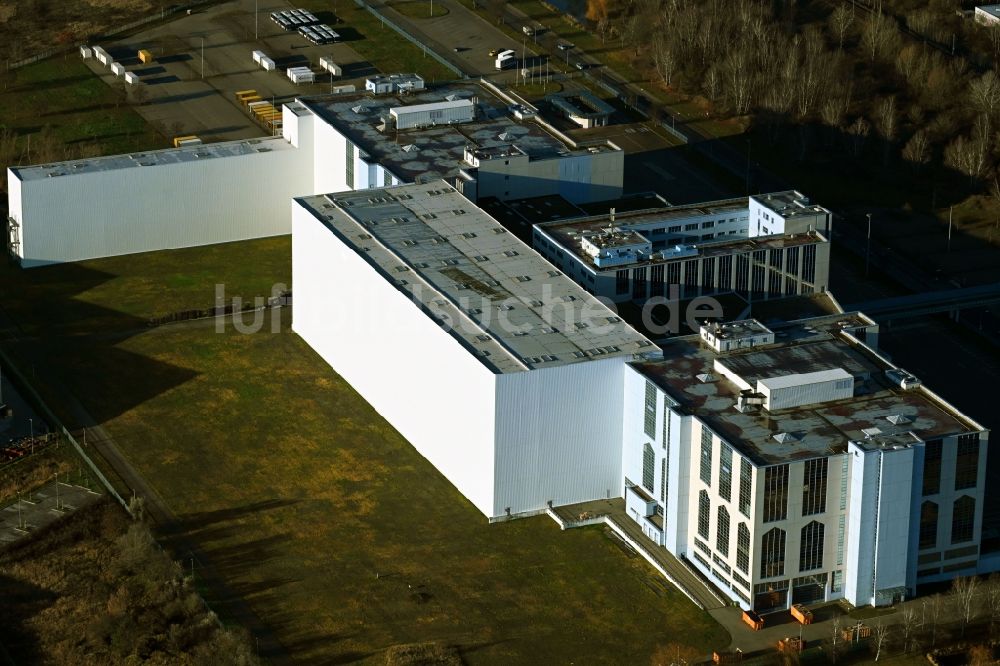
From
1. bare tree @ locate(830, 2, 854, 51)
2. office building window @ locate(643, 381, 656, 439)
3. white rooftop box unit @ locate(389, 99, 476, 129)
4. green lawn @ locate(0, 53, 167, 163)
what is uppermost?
white rooftop box unit @ locate(389, 99, 476, 129)

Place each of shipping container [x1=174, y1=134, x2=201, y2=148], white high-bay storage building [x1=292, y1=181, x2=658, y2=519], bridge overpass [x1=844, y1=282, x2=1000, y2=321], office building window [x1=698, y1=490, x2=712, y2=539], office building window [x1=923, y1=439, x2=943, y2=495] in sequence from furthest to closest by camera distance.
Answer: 1. shipping container [x1=174, y1=134, x2=201, y2=148]
2. bridge overpass [x1=844, y1=282, x2=1000, y2=321]
3. white high-bay storage building [x1=292, y1=181, x2=658, y2=519]
4. office building window [x1=698, y1=490, x2=712, y2=539]
5. office building window [x1=923, y1=439, x2=943, y2=495]

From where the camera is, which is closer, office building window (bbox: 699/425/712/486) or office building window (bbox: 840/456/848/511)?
office building window (bbox: 840/456/848/511)

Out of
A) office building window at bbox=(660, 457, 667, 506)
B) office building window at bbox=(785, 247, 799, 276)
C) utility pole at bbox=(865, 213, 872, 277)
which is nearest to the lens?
office building window at bbox=(660, 457, 667, 506)

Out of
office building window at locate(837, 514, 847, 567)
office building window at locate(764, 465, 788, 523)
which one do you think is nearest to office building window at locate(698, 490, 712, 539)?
office building window at locate(764, 465, 788, 523)

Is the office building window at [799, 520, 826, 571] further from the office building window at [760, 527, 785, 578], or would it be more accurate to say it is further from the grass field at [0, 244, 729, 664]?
the grass field at [0, 244, 729, 664]

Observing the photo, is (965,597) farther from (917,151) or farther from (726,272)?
(917,151)

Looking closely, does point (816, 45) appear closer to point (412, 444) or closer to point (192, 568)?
point (412, 444)

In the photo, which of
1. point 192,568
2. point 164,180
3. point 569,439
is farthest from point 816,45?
point 192,568

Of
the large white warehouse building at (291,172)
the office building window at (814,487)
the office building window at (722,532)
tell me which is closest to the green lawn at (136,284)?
the large white warehouse building at (291,172)
